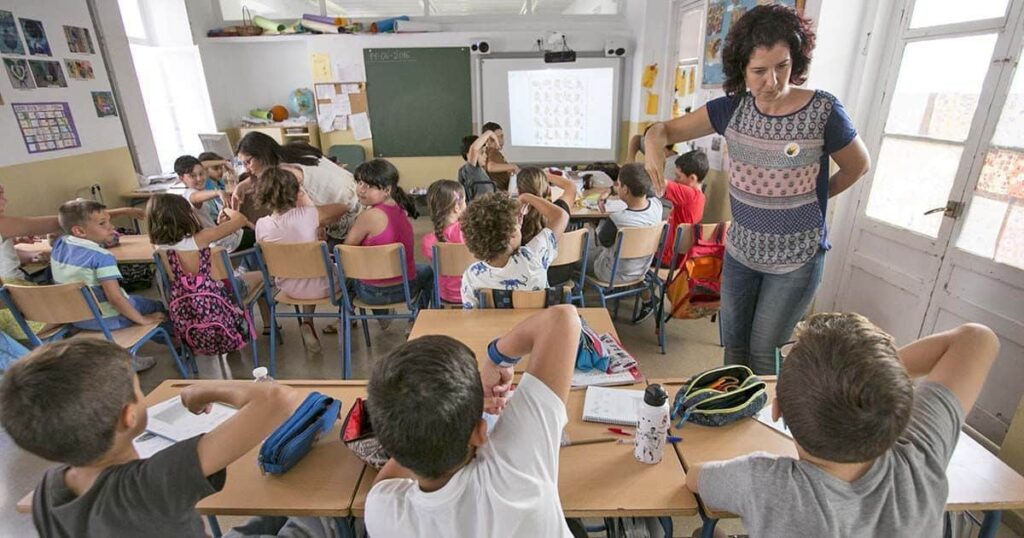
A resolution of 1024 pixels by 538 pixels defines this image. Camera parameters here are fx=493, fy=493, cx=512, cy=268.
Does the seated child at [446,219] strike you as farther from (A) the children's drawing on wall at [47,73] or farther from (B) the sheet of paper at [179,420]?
(A) the children's drawing on wall at [47,73]

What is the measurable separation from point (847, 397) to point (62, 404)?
135 cm

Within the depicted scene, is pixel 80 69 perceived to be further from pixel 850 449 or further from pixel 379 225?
pixel 850 449

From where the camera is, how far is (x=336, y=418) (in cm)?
137

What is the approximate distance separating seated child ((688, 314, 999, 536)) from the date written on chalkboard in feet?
19.2

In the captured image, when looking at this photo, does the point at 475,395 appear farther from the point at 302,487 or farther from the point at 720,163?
the point at 720,163

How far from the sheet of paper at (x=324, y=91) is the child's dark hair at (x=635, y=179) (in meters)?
4.46

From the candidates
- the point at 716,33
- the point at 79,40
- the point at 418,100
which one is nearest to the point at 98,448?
the point at 716,33

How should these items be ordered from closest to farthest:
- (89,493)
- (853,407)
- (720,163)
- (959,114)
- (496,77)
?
(853,407)
(89,493)
(959,114)
(720,163)
(496,77)

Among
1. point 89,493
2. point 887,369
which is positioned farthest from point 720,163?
point 89,493

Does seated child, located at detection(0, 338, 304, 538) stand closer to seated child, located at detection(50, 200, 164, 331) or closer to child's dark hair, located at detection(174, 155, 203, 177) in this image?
seated child, located at detection(50, 200, 164, 331)

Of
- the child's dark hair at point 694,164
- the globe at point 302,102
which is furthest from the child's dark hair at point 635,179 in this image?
the globe at point 302,102

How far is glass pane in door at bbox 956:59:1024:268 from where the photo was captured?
82.7 inches

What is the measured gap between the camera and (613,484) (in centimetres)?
115

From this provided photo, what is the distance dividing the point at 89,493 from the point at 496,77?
570 cm
